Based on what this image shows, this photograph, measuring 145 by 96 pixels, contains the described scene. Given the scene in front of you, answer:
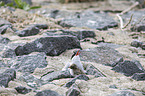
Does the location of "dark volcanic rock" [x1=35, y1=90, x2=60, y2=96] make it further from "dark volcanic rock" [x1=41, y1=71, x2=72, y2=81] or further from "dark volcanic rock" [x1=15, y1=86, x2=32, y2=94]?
"dark volcanic rock" [x1=41, y1=71, x2=72, y2=81]

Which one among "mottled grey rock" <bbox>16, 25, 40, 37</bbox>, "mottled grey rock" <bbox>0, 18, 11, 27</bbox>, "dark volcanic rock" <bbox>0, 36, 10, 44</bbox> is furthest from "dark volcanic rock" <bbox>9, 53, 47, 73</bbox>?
"mottled grey rock" <bbox>0, 18, 11, 27</bbox>

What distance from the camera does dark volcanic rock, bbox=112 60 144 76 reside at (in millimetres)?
2041

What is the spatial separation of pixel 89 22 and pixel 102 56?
1.77m

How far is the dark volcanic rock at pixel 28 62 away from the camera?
2066mm

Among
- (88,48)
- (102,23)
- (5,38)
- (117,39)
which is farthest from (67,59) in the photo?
(102,23)

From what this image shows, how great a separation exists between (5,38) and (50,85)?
4.78 feet

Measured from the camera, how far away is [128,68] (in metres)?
2.08

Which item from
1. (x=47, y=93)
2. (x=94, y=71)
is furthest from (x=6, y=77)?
(x=94, y=71)

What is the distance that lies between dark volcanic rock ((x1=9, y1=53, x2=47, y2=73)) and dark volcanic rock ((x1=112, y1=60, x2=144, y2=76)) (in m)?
0.87

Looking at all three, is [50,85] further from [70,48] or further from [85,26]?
[85,26]

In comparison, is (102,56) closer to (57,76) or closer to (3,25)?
(57,76)

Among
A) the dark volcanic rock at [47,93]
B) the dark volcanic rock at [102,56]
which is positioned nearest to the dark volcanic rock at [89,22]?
the dark volcanic rock at [102,56]

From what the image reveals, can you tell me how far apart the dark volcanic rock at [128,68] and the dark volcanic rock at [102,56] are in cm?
14

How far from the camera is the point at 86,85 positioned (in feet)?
5.67
